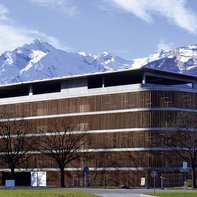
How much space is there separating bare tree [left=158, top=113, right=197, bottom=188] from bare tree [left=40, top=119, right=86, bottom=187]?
664 inches

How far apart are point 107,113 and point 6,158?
2093 cm

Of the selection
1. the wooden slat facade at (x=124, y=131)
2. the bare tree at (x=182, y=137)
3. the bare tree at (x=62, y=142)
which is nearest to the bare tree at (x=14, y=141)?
the bare tree at (x=62, y=142)

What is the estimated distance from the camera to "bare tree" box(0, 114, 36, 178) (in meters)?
123

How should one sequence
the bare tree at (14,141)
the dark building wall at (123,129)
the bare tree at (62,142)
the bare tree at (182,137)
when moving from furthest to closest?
the bare tree at (14,141) → the bare tree at (62,142) → the dark building wall at (123,129) → the bare tree at (182,137)

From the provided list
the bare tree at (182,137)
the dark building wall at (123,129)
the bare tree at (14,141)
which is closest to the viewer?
the bare tree at (182,137)

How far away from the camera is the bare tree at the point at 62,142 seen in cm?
11950

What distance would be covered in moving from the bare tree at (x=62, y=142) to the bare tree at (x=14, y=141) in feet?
11.0

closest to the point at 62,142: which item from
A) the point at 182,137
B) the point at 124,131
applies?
the point at 124,131

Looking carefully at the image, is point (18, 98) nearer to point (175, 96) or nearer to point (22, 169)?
point (22, 169)

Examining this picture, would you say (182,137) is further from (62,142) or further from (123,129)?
(62,142)

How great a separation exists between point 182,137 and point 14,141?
1436 inches

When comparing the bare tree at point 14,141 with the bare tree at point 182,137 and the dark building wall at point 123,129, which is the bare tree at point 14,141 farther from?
the bare tree at point 182,137

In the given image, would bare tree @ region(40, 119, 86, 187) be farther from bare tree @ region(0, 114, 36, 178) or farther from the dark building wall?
bare tree @ region(0, 114, 36, 178)

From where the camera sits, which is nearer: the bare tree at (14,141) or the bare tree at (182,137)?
the bare tree at (182,137)
